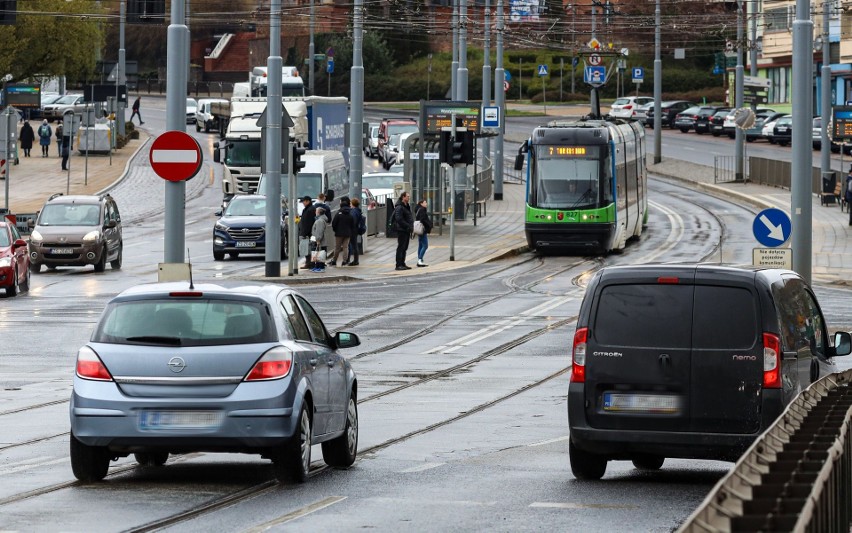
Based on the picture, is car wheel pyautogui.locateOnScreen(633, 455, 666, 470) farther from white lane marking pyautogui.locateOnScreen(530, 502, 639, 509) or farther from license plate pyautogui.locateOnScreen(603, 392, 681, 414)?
white lane marking pyautogui.locateOnScreen(530, 502, 639, 509)

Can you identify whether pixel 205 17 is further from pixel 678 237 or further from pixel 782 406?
pixel 782 406

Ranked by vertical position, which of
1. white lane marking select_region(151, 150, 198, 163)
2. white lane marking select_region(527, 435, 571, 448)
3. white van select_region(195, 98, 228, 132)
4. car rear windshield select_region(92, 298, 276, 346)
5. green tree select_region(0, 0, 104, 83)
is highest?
green tree select_region(0, 0, 104, 83)

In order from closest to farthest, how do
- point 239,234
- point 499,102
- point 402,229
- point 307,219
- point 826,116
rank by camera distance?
point 402,229, point 307,219, point 239,234, point 826,116, point 499,102

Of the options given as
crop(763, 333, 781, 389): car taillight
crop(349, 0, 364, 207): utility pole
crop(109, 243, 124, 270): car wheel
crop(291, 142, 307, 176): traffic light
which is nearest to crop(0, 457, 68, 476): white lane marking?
crop(763, 333, 781, 389): car taillight

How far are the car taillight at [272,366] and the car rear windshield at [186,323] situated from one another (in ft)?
0.42

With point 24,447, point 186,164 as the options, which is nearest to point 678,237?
point 186,164

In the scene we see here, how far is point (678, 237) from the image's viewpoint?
48438 millimetres

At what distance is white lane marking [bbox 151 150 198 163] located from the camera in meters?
19.4

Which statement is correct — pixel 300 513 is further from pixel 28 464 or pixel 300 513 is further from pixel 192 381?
pixel 28 464

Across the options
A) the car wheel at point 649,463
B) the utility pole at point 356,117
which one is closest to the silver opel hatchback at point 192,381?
the car wheel at point 649,463

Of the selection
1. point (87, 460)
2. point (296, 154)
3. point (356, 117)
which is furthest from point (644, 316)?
point (356, 117)

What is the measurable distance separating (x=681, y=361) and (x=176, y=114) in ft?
34.5

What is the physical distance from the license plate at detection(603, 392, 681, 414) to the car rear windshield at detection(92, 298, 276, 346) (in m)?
2.44

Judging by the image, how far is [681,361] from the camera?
1199 centimetres
